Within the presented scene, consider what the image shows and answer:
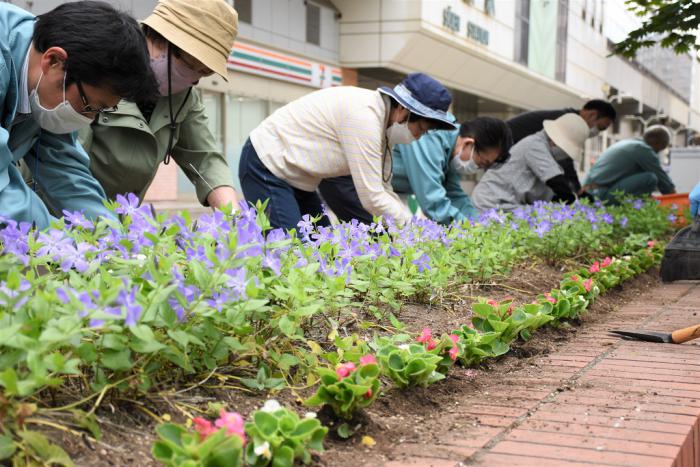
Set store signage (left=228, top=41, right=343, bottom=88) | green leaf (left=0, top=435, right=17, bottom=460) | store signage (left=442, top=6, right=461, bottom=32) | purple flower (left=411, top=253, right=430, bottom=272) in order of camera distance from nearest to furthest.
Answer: green leaf (left=0, top=435, right=17, bottom=460), purple flower (left=411, top=253, right=430, bottom=272), store signage (left=228, top=41, right=343, bottom=88), store signage (left=442, top=6, right=461, bottom=32)

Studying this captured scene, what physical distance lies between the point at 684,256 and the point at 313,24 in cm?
1706

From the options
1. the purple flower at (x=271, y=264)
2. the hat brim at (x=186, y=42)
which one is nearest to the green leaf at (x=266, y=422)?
the purple flower at (x=271, y=264)

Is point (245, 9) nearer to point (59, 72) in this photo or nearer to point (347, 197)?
point (347, 197)

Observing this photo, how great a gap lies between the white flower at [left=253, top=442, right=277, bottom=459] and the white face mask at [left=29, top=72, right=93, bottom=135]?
5.03 feet

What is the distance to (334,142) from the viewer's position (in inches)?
170

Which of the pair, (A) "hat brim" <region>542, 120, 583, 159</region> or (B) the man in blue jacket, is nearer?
(B) the man in blue jacket

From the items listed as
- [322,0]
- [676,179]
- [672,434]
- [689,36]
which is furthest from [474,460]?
[322,0]

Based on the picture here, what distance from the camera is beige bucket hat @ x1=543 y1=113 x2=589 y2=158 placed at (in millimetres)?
7312

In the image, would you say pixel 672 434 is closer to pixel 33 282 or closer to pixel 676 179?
pixel 33 282

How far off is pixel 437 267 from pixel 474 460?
1.84m

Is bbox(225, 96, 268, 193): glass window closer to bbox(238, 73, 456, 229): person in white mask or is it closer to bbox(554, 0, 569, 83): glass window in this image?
bbox(238, 73, 456, 229): person in white mask

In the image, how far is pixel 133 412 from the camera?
1856mm

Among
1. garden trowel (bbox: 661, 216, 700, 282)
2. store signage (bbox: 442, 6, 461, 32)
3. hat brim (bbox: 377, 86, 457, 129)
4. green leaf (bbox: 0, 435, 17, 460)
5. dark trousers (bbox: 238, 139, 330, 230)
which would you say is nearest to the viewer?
green leaf (bbox: 0, 435, 17, 460)

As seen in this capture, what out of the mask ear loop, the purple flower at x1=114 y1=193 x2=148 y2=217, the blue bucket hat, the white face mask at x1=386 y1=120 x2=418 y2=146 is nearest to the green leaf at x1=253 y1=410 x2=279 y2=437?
the purple flower at x1=114 y1=193 x2=148 y2=217
